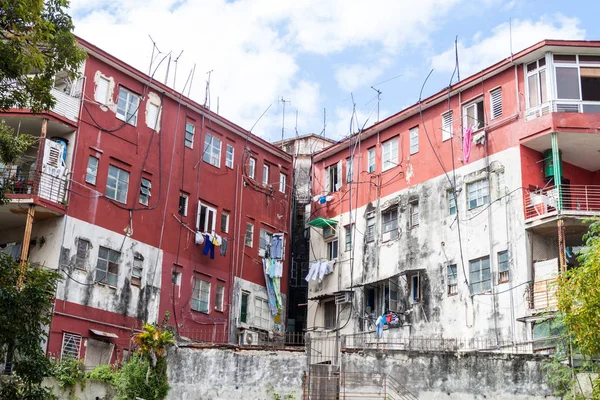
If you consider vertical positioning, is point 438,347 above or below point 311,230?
below

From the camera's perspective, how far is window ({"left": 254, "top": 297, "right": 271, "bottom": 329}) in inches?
1411

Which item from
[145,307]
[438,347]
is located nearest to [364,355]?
[438,347]

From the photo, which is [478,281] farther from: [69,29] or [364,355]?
[69,29]

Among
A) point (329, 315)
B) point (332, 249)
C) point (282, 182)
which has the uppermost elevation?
point (282, 182)

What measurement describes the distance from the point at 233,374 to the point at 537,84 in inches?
593

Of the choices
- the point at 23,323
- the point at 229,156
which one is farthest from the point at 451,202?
the point at 23,323

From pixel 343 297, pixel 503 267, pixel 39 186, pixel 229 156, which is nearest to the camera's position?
pixel 39 186

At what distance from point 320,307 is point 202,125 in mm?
9712

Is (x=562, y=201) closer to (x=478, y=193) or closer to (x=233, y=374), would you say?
(x=478, y=193)

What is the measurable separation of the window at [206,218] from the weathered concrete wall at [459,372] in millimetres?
11099

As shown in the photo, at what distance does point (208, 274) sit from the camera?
33938mm

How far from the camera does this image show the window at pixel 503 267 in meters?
28.2

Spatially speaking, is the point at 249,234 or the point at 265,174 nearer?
the point at 249,234

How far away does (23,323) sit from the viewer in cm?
1466
